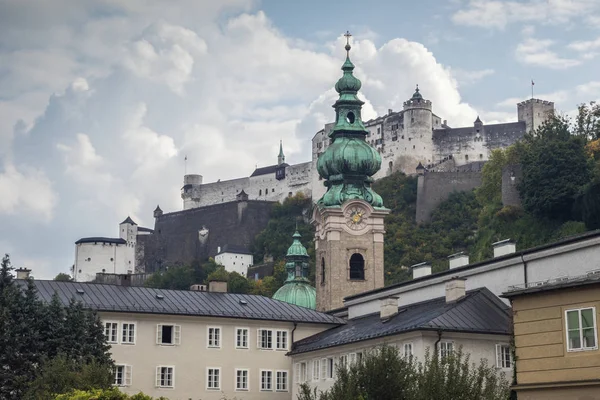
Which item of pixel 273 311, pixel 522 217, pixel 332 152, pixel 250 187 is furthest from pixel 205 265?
pixel 273 311

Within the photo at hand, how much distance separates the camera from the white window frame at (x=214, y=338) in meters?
60.5

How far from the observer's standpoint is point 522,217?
10362 cm

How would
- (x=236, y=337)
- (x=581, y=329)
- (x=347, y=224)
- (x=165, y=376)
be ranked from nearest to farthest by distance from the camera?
1. (x=581, y=329)
2. (x=165, y=376)
3. (x=236, y=337)
4. (x=347, y=224)

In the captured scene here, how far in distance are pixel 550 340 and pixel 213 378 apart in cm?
3060

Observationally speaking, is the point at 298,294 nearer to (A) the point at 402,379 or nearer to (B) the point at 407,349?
(B) the point at 407,349

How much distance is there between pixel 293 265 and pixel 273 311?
3358 centimetres

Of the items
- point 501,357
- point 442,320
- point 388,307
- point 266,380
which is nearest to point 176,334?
point 266,380

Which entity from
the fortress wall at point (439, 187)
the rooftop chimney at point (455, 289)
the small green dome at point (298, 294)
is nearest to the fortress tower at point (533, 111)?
the fortress wall at point (439, 187)

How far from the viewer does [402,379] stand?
40.2 metres

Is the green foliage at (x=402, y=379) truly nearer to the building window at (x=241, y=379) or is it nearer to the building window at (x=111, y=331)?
the building window at (x=111, y=331)

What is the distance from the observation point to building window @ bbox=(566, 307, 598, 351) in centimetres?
3123

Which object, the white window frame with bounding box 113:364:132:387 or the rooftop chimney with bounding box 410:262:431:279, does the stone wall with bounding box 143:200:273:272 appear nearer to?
the rooftop chimney with bounding box 410:262:431:279

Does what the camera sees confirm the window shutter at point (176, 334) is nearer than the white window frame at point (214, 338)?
Yes

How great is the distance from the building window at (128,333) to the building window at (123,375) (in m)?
1.28
